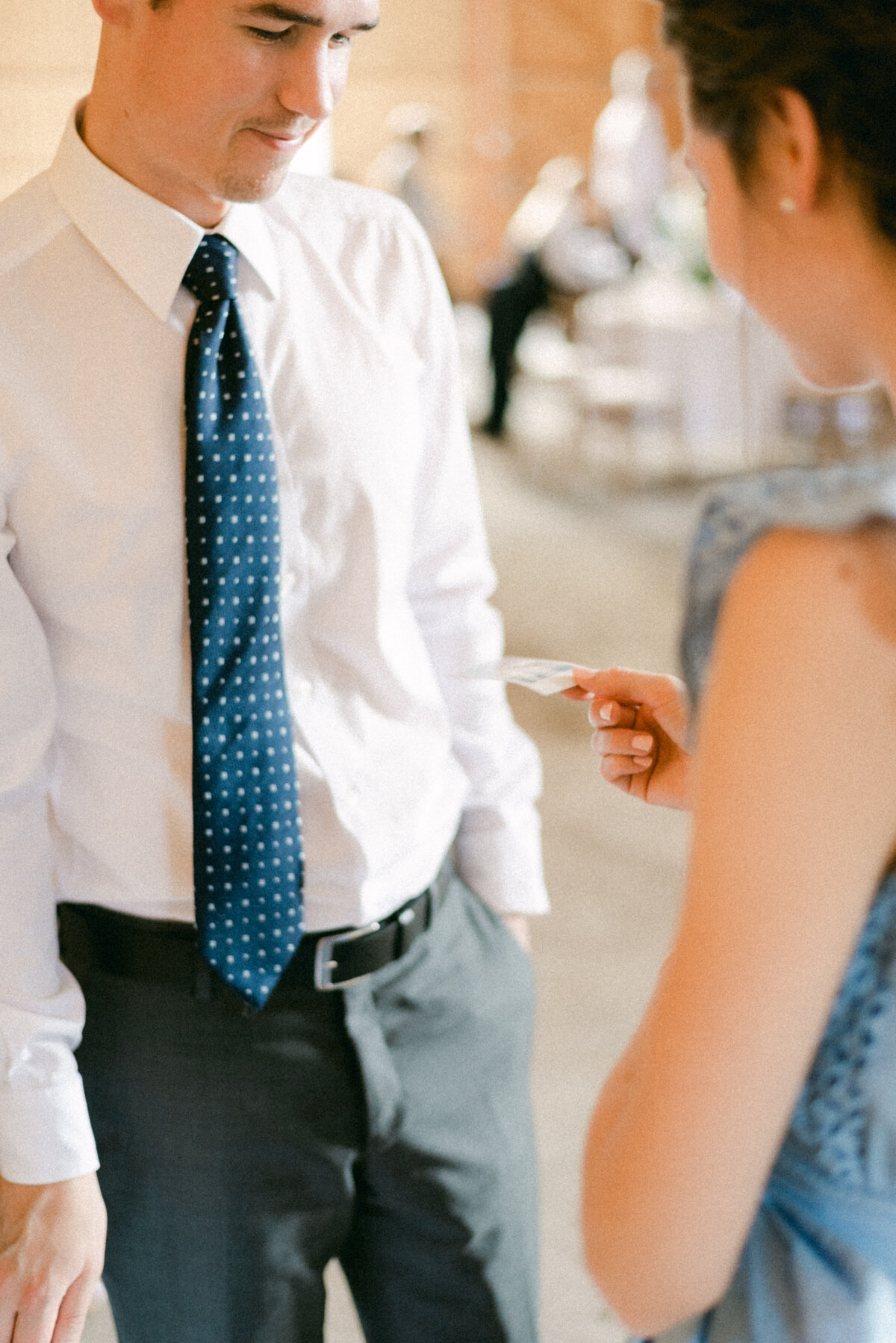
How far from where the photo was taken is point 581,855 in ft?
11.8

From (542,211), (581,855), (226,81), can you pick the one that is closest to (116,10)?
(226,81)

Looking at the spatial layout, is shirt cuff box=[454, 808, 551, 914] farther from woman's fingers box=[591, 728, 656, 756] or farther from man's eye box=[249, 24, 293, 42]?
man's eye box=[249, 24, 293, 42]

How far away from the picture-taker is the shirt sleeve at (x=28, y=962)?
110cm

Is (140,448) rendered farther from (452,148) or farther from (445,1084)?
(452,148)

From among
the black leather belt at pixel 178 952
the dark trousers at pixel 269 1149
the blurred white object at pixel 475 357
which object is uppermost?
the black leather belt at pixel 178 952

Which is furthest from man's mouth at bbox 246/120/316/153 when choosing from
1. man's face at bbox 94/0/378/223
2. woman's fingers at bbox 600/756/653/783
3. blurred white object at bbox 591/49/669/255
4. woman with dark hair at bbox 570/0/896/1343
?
blurred white object at bbox 591/49/669/255

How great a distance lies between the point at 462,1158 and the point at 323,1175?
0.14 meters

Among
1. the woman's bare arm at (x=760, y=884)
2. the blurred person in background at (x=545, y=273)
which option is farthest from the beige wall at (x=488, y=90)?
the woman's bare arm at (x=760, y=884)

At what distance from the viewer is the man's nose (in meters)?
1.14

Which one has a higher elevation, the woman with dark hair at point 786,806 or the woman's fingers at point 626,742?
the woman with dark hair at point 786,806

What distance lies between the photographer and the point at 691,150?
2.48ft

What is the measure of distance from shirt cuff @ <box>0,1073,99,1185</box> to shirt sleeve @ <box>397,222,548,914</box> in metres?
0.53

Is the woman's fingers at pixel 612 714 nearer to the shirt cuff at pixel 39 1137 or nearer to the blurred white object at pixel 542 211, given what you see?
the shirt cuff at pixel 39 1137

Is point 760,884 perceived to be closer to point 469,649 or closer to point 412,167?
point 469,649
